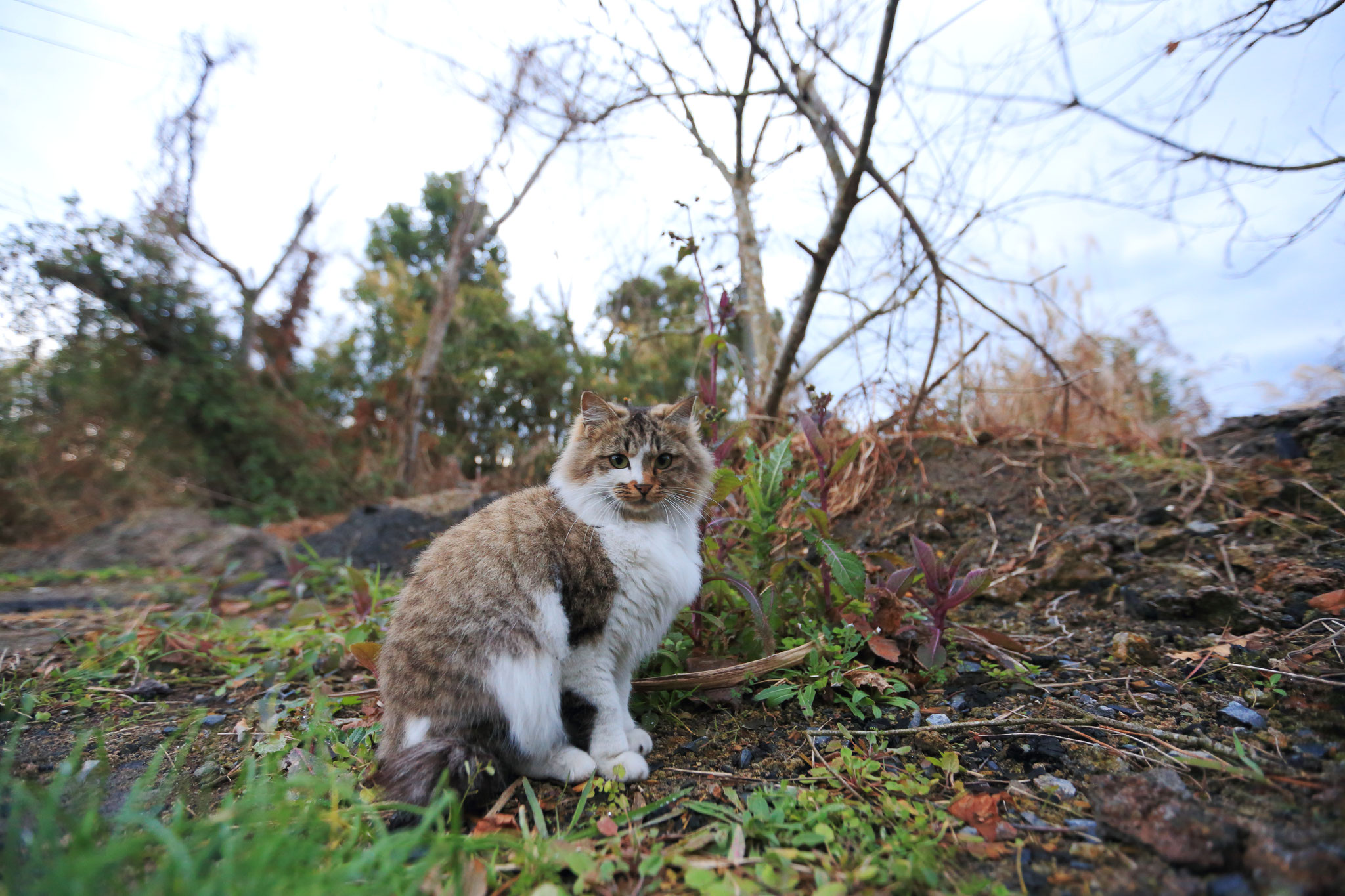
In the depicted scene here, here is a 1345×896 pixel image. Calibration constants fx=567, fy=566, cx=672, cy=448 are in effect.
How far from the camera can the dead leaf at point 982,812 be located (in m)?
1.49

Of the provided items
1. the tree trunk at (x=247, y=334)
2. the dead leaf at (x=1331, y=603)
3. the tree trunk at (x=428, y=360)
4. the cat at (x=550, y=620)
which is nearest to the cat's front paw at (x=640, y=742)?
the cat at (x=550, y=620)

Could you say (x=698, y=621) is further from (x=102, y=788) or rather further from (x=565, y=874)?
(x=102, y=788)

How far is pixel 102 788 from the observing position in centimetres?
124

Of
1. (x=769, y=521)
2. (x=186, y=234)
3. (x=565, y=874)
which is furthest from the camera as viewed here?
(x=186, y=234)

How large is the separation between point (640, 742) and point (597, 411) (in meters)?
1.29

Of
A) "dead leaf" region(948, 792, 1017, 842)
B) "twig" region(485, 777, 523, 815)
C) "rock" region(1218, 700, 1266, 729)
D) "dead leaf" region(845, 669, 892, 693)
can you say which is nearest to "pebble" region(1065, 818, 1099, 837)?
"dead leaf" region(948, 792, 1017, 842)

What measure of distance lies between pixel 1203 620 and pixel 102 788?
12.7 feet

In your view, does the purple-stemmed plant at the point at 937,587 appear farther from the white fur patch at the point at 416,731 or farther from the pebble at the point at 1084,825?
the white fur patch at the point at 416,731

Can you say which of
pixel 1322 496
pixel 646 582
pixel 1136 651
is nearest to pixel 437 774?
pixel 646 582

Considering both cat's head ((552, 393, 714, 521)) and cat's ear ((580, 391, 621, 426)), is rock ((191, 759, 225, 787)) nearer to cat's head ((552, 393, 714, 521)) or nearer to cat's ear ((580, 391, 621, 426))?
cat's head ((552, 393, 714, 521))

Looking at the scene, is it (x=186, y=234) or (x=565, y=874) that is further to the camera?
(x=186, y=234)

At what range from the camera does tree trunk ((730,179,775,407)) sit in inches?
180

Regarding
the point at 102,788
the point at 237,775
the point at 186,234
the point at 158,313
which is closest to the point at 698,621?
the point at 237,775

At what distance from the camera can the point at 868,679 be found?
2199 millimetres
